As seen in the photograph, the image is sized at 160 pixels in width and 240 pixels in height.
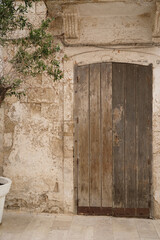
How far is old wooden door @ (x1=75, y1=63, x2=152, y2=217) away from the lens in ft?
13.5

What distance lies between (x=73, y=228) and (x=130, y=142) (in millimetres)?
1573

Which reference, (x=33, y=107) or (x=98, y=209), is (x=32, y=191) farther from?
(x=33, y=107)

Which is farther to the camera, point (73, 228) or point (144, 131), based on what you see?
point (144, 131)

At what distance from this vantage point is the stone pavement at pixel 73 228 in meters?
3.42

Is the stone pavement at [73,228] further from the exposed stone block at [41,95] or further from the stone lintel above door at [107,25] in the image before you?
the stone lintel above door at [107,25]

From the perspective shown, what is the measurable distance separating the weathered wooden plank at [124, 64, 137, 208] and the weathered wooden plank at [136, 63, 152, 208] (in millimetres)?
79

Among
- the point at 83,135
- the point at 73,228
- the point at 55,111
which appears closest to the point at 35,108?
the point at 55,111

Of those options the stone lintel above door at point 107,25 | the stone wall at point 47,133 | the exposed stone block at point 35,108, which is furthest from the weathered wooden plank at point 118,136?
the exposed stone block at point 35,108

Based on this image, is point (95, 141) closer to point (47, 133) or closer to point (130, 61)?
point (47, 133)

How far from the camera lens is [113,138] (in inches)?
165

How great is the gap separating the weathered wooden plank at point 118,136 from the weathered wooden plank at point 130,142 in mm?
65

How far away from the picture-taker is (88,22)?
4176 mm

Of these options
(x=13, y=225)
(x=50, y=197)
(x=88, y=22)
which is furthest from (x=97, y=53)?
(x=13, y=225)

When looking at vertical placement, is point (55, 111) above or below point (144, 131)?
above
